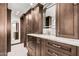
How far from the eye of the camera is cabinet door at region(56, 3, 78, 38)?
1.55 metres

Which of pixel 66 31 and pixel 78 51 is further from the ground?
pixel 66 31

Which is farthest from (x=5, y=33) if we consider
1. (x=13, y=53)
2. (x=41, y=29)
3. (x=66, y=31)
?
(x=41, y=29)

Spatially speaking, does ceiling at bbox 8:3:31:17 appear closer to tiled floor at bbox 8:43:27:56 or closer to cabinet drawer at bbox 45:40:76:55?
tiled floor at bbox 8:43:27:56

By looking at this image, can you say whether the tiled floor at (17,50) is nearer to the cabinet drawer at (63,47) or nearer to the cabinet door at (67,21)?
the cabinet drawer at (63,47)

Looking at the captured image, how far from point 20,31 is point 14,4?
400 millimetres

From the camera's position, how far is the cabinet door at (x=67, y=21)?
61.0 inches

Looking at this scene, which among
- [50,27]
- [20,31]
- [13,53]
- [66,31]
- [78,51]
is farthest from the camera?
[50,27]

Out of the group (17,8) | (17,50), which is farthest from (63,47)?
(17,8)

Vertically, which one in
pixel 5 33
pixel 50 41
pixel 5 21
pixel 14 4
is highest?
pixel 14 4

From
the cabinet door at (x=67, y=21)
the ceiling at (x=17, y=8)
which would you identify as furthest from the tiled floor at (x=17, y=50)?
the cabinet door at (x=67, y=21)

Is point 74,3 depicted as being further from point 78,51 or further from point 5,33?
point 5,33

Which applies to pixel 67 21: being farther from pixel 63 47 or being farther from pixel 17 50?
pixel 17 50

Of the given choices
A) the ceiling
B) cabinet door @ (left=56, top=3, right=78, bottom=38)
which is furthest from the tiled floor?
cabinet door @ (left=56, top=3, right=78, bottom=38)

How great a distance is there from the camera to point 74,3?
1518 mm
